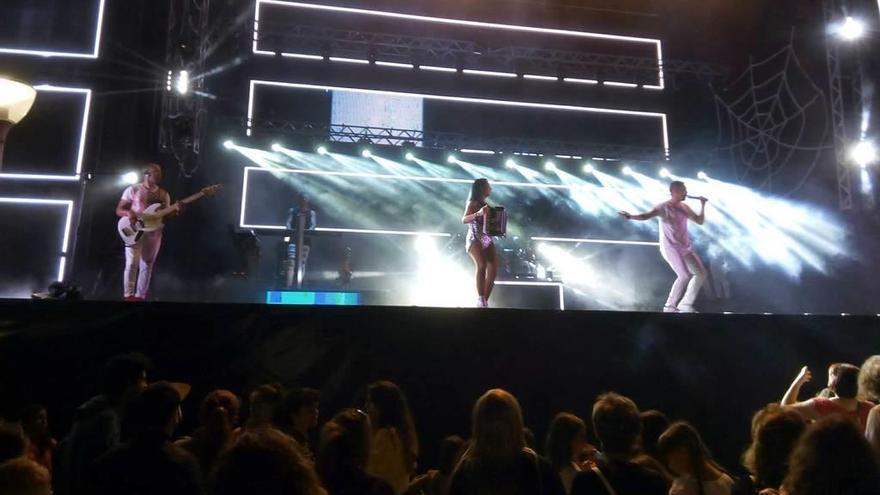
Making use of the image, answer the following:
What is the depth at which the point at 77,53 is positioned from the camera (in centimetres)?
1117

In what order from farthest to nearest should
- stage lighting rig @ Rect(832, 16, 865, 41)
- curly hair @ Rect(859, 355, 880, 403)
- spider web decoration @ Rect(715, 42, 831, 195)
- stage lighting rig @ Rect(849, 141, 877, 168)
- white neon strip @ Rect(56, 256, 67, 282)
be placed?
spider web decoration @ Rect(715, 42, 831, 195) < stage lighting rig @ Rect(849, 141, 877, 168) < stage lighting rig @ Rect(832, 16, 865, 41) < white neon strip @ Rect(56, 256, 67, 282) < curly hair @ Rect(859, 355, 880, 403)

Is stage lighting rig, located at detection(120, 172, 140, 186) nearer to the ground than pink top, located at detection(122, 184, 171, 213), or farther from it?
farther from it

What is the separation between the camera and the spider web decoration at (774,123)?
1363 cm

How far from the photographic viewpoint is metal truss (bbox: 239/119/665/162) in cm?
1217

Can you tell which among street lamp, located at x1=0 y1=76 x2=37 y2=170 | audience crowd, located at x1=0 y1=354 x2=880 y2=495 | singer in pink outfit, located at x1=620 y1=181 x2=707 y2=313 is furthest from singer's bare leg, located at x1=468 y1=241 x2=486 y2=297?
street lamp, located at x1=0 y1=76 x2=37 y2=170

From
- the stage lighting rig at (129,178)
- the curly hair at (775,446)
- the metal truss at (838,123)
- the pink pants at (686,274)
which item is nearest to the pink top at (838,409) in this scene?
the curly hair at (775,446)

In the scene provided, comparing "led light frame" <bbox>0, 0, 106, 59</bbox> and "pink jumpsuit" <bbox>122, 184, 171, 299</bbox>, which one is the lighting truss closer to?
"led light frame" <bbox>0, 0, 106, 59</bbox>

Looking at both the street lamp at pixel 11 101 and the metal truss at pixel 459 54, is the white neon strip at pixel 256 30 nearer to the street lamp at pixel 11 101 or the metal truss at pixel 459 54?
the metal truss at pixel 459 54

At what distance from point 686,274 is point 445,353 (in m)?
4.17

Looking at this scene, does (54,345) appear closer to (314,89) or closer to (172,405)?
(172,405)

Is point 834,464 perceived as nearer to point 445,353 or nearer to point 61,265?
point 445,353

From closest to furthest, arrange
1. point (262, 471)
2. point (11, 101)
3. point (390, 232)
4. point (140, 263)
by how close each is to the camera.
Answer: point (262, 471), point (11, 101), point (140, 263), point (390, 232)

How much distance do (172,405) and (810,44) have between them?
1576 centimetres

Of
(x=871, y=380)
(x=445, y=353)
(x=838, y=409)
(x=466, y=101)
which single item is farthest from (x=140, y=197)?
(x=466, y=101)
